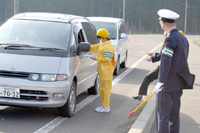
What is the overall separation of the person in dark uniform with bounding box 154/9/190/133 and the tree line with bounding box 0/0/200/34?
103 metres

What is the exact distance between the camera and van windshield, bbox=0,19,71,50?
6.69m

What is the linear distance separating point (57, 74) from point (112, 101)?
268 centimetres

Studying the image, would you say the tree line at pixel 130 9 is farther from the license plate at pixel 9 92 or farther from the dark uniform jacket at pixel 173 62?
the dark uniform jacket at pixel 173 62

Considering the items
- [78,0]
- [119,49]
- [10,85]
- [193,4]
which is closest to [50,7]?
[78,0]

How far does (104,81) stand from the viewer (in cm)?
717

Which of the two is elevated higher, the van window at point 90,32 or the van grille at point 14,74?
the van window at point 90,32

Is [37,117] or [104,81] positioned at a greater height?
[104,81]

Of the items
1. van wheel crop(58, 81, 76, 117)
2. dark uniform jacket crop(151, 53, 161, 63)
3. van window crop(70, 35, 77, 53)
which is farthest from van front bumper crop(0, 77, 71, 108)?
dark uniform jacket crop(151, 53, 161, 63)

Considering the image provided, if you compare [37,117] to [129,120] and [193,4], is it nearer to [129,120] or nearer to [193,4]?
[129,120]

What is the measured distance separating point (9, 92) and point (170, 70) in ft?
9.27

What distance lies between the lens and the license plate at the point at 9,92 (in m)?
5.89

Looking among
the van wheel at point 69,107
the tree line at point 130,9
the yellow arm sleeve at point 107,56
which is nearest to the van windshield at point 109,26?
the yellow arm sleeve at point 107,56

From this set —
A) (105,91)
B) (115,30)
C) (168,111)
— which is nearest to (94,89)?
(105,91)

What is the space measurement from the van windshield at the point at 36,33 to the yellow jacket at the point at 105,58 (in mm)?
705
